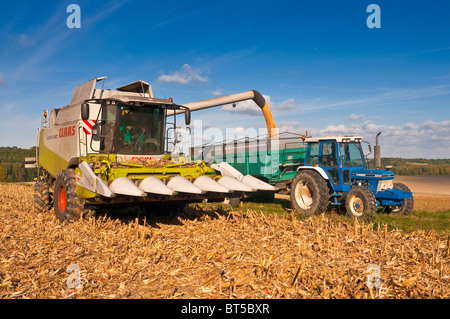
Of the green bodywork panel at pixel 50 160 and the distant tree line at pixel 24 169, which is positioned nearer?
the green bodywork panel at pixel 50 160

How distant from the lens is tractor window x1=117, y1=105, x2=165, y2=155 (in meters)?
8.48

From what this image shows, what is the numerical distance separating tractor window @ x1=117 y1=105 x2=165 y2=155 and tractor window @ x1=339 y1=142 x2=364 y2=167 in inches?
202

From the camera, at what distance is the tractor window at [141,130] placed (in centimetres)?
848

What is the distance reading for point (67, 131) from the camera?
9375 mm

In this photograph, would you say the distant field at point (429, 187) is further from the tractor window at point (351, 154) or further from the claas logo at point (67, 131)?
the claas logo at point (67, 131)

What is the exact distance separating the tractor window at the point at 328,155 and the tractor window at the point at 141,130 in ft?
15.7

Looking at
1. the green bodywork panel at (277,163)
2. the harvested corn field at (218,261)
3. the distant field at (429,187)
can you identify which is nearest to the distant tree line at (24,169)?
the distant field at (429,187)

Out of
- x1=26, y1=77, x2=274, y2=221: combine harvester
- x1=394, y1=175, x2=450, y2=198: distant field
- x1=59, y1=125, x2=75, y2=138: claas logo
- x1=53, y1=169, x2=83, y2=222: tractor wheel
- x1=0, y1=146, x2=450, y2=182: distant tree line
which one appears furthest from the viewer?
x1=0, y1=146, x2=450, y2=182: distant tree line
